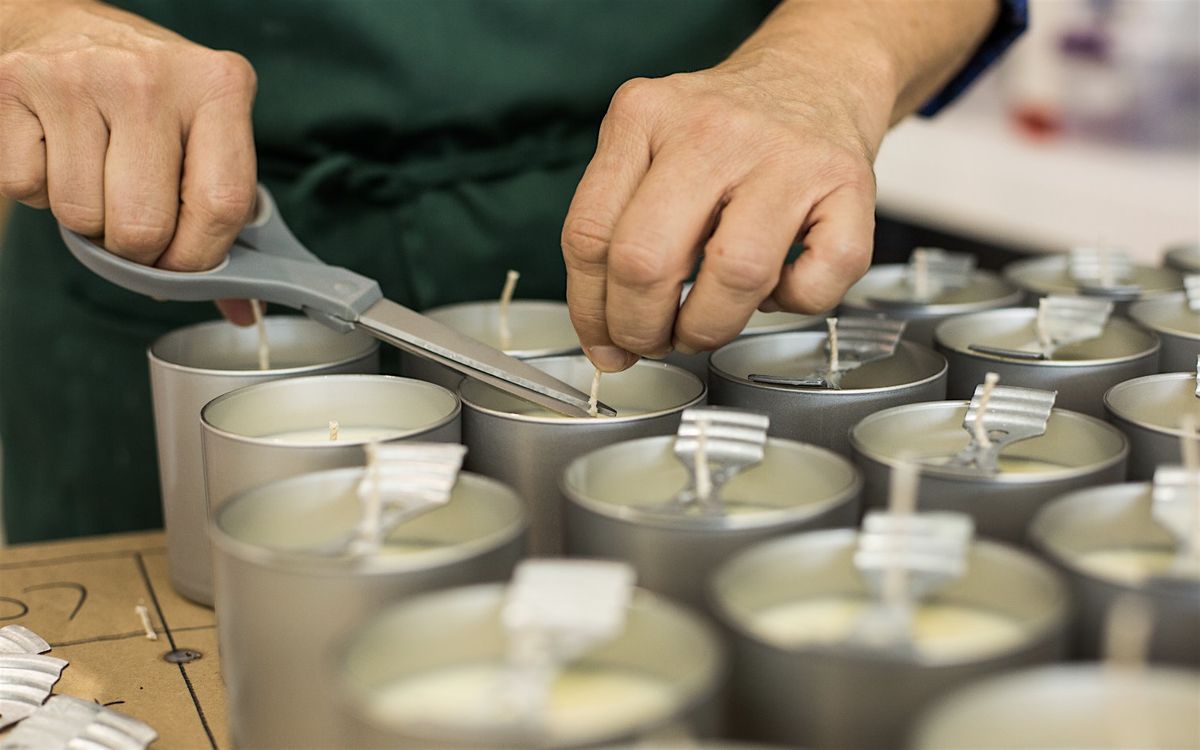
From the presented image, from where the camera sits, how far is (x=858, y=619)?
55 cm

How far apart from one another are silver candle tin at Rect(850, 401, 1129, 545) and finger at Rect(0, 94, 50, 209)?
21.8 inches

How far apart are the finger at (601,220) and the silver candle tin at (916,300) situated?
0.26m

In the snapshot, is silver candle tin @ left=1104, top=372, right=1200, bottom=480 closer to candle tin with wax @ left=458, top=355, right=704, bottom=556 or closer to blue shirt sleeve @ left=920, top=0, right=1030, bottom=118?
candle tin with wax @ left=458, top=355, right=704, bottom=556

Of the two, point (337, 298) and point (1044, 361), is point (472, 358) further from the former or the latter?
point (1044, 361)

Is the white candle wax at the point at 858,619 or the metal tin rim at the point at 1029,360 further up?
the metal tin rim at the point at 1029,360

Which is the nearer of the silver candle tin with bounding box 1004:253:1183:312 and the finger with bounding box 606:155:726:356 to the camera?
the finger with bounding box 606:155:726:356

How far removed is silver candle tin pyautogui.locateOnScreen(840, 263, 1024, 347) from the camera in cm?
98

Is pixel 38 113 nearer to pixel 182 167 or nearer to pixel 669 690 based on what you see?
pixel 182 167

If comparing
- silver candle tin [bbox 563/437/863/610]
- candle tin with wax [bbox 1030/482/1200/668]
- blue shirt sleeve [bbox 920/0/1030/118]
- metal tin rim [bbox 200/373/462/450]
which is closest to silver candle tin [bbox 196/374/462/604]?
metal tin rim [bbox 200/373/462/450]

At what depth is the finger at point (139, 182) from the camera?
33.6 inches

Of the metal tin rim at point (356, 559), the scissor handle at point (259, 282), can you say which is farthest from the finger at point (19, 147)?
the metal tin rim at point (356, 559)

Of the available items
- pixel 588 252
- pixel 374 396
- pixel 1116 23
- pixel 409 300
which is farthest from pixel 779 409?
pixel 1116 23

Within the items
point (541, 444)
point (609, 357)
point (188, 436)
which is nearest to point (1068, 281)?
point (609, 357)

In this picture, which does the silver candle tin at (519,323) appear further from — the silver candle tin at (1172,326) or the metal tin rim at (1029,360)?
the silver candle tin at (1172,326)
